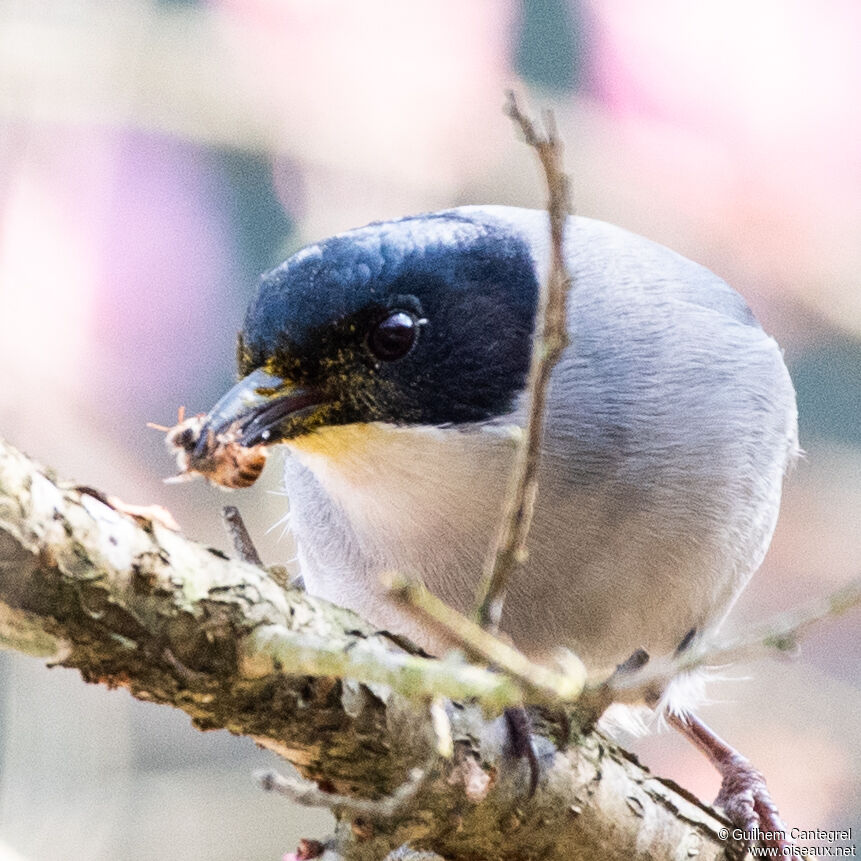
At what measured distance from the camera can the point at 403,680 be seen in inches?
41.2

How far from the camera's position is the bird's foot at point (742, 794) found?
7.13ft

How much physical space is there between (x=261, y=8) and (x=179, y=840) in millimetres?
2347

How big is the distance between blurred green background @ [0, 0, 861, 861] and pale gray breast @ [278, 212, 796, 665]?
A: 1.09 metres

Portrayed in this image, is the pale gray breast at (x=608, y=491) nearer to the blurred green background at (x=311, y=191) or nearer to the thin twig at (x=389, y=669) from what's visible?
the thin twig at (x=389, y=669)

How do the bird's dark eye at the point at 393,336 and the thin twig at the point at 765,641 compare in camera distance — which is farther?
the bird's dark eye at the point at 393,336

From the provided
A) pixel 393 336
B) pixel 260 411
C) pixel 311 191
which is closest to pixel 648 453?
pixel 393 336

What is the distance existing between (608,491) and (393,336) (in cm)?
44

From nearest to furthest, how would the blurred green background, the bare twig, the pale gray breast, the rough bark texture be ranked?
1. the rough bark texture
2. the bare twig
3. the pale gray breast
4. the blurred green background

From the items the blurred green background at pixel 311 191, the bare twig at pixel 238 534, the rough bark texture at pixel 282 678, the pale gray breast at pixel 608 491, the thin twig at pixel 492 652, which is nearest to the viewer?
the thin twig at pixel 492 652

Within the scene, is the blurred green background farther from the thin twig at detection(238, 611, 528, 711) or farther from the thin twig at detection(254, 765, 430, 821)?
the thin twig at detection(254, 765, 430, 821)

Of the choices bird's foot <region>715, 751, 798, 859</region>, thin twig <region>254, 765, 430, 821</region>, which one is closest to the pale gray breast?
bird's foot <region>715, 751, 798, 859</region>

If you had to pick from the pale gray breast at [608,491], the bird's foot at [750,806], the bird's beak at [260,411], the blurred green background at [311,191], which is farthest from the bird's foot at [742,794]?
the bird's beak at [260,411]

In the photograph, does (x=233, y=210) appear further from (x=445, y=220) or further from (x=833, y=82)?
(x=833, y=82)

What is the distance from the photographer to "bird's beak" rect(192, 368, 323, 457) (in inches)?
74.1
